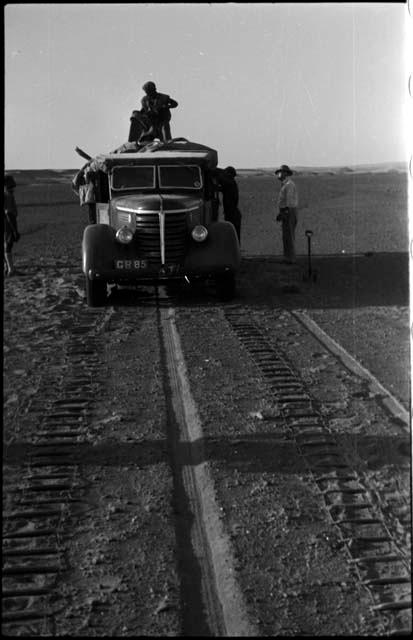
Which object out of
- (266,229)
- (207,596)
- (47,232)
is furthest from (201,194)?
(207,596)

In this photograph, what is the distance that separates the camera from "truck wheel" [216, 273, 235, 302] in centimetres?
129

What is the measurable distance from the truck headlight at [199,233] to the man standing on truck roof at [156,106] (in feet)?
0.48

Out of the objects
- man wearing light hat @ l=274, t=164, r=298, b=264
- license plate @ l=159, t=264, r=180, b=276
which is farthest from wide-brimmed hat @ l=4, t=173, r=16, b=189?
man wearing light hat @ l=274, t=164, r=298, b=264

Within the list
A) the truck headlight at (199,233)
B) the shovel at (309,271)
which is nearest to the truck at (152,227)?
the truck headlight at (199,233)

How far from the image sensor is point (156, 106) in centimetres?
118

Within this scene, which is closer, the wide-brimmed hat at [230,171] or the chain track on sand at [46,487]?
the chain track on sand at [46,487]

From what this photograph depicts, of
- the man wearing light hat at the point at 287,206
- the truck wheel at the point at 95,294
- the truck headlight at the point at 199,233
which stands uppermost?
the man wearing light hat at the point at 287,206

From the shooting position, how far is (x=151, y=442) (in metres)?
1.58

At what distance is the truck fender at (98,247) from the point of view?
1.20 m

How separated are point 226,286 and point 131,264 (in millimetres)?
163

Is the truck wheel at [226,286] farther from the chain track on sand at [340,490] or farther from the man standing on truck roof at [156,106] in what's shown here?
the man standing on truck roof at [156,106]

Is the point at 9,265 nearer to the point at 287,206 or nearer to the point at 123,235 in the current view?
the point at 123,235

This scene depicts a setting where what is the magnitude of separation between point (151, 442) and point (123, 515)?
204 mm

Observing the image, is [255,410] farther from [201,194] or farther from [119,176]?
[119,176]
